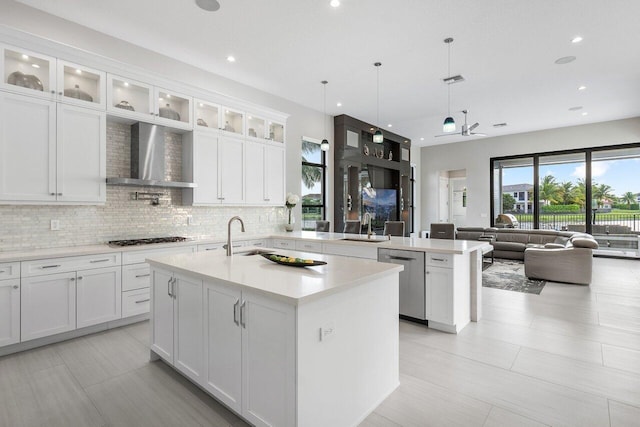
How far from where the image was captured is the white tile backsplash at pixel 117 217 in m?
3.32

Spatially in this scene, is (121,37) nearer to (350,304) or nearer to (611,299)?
(350,304)

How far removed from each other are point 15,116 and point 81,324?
2.08 meters

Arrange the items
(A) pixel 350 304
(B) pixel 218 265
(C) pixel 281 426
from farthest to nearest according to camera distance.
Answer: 1. (B) pixel 218 265
2. (A) pixel 350 304
3. (C) pixel 281 426

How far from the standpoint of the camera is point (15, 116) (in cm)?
305

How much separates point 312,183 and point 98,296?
4.38 metres

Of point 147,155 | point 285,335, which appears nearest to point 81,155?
point 147,155

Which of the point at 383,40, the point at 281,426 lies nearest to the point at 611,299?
the point at 383,40

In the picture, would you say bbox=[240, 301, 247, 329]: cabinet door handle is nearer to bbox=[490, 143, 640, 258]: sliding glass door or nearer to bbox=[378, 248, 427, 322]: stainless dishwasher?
bbox=[378, 248, 427, 322]: stainless dishwasher

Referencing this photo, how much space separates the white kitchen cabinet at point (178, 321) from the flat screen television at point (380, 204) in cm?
602

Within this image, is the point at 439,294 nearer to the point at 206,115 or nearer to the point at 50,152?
the point at 206,115

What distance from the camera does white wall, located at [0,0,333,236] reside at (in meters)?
3.37

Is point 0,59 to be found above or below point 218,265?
above

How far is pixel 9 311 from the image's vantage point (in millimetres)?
2846

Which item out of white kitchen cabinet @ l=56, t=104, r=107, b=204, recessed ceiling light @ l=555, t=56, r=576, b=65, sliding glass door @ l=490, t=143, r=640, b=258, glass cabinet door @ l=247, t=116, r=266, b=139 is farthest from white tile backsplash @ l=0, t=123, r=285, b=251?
sliding glass door @ l=490, t=143, r=640, b=258
